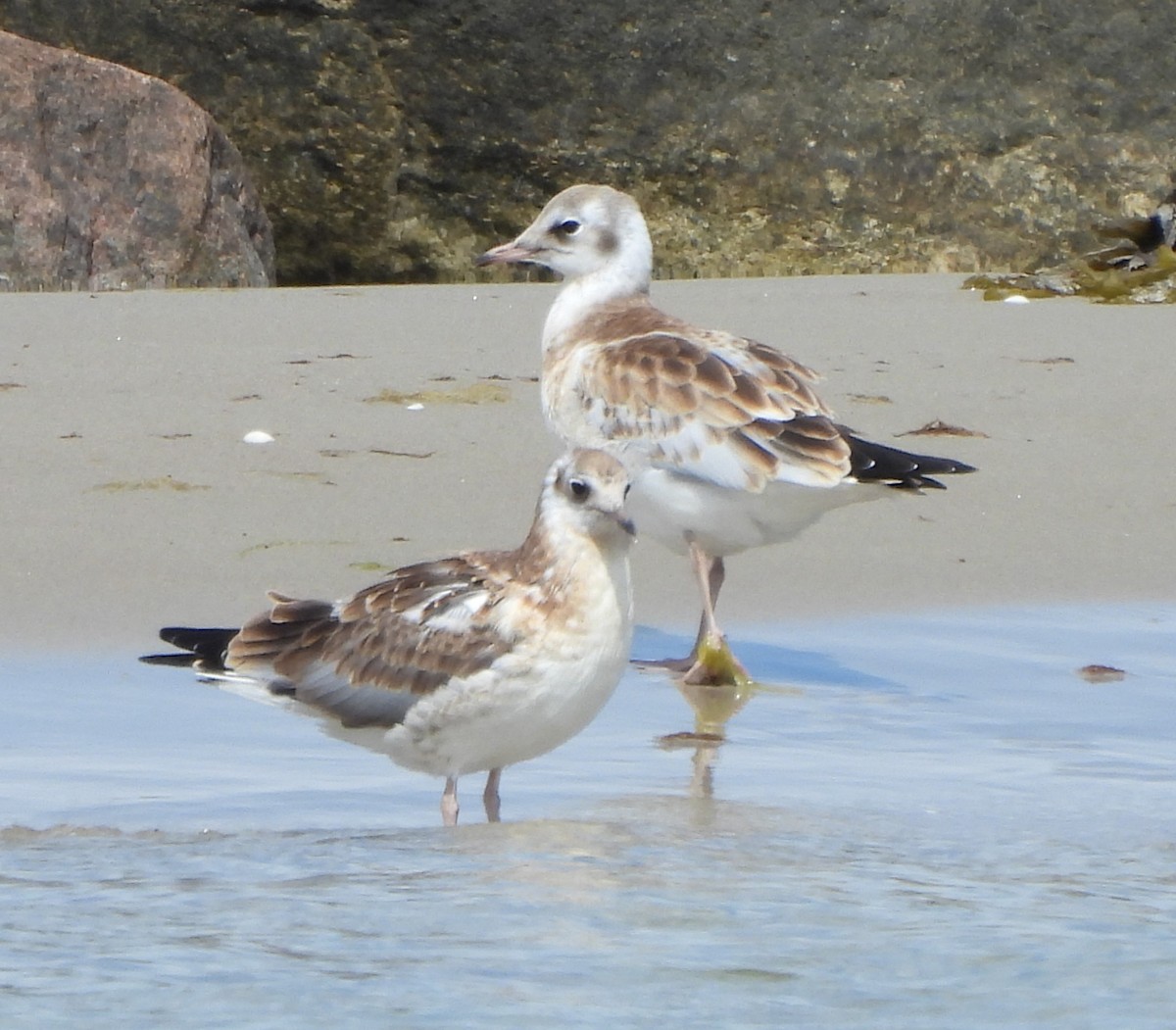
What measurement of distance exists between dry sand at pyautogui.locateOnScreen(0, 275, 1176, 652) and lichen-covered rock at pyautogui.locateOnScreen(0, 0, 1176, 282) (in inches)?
74.8

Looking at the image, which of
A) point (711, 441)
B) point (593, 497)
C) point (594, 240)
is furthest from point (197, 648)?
point (594, 240)

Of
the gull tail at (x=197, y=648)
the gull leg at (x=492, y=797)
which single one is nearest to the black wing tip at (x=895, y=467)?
the gull leg at (x=492, y=797)

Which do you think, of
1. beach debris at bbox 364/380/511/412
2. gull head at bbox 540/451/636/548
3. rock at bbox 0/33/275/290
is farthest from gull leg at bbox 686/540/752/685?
rock at bbox 0/33/275/290

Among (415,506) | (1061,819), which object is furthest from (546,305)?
(1061,819)

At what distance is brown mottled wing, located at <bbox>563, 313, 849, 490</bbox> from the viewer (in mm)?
6352

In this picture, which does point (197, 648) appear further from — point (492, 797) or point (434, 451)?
point (434, 451)

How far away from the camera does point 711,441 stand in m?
6.48

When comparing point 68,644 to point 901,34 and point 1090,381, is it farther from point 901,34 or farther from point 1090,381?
point 901,34

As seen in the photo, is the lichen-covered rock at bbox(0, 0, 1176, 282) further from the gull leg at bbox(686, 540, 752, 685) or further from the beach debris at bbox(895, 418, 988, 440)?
the gull leg at bbox(686, 540, 752, 685)

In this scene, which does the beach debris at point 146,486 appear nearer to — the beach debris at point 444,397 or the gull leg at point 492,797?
the beach debris at point 444,397

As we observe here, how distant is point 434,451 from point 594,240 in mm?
817

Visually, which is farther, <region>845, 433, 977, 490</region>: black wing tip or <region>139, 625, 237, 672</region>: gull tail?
<region>845, 433, 977, 490</region>: black wing tip

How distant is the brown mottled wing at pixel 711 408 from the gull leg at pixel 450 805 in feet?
5.53

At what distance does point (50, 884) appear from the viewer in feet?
13.7
